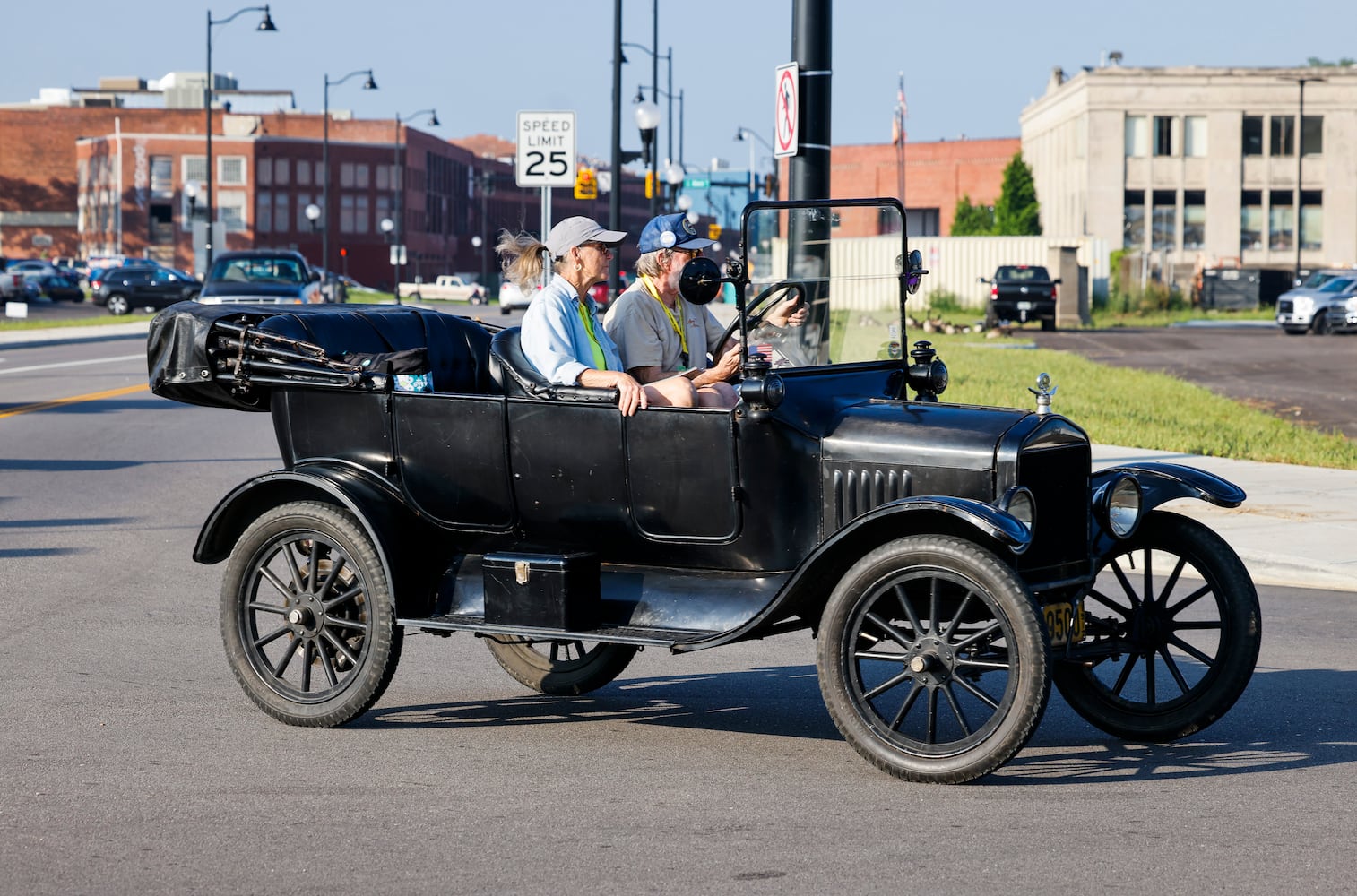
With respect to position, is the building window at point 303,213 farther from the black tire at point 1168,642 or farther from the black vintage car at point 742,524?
the black tire at point 1168,642

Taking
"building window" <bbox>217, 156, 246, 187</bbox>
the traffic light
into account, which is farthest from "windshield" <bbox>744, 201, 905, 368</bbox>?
"building window" <bbox>217, 156, 246, 187</bbox>

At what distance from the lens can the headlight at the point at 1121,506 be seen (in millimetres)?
6105

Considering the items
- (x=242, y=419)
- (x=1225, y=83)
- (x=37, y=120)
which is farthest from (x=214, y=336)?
(x=37, y=120)

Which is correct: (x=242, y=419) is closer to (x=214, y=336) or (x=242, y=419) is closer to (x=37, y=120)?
(x=214, y=336)

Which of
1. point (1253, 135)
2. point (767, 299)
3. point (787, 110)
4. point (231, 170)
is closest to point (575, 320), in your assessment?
point (767, 299)

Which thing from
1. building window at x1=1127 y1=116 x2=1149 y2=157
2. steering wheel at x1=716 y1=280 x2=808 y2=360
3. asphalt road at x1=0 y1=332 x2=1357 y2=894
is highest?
building window at x1=1127 y1=116 x2=1149 y2=157

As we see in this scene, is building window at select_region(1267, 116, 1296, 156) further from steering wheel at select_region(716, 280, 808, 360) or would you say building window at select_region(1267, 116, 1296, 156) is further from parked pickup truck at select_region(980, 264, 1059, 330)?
steering wheel at select_region(716, 280, 808, 360)

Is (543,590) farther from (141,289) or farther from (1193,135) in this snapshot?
(1193,135)

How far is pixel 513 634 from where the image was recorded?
243 inches

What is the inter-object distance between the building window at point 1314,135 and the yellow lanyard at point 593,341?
8179 centimetres

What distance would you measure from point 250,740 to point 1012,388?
18250 millimetres

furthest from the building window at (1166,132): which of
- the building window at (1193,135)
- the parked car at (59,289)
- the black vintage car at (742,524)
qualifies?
the black vintage car at (742,524)

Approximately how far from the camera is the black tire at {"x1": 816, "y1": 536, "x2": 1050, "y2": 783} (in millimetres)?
5371

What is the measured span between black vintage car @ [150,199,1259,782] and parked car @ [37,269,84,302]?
67.5 metres
